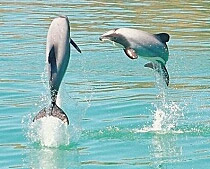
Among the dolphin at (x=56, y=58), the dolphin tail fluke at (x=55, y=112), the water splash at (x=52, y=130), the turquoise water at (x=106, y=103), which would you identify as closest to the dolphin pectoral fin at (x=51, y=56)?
the dolphin at (x=56, y=58)

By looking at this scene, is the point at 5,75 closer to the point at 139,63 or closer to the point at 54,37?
the point at 139,63

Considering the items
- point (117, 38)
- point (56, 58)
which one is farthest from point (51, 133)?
point (56, 58)

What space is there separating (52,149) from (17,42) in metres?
10.2

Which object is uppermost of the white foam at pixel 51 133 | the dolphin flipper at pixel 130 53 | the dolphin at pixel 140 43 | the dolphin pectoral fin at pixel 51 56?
the dolphin at pixel 140 43

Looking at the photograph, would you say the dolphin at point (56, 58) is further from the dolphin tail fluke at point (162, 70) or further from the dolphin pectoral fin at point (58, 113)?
the dolphin tail fluke at point (162, 70)

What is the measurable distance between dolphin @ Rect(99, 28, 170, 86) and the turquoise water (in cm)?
132

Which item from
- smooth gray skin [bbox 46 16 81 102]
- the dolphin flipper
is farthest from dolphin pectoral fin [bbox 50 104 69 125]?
the dolphin flipper

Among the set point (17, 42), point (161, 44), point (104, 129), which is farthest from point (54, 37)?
point (17, 42)

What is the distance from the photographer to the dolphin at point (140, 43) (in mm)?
11969

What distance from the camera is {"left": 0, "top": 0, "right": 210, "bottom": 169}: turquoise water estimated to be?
12.1 m

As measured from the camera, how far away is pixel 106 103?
50.4 ft

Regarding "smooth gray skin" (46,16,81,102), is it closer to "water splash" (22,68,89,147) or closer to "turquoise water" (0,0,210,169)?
"water splash" (22,68,89,147)

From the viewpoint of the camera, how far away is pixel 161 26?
25.6m

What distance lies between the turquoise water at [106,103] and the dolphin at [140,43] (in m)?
1.32
